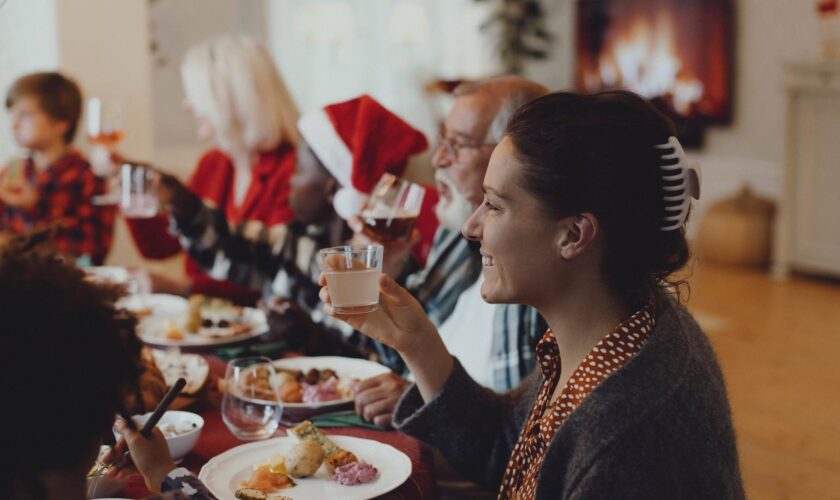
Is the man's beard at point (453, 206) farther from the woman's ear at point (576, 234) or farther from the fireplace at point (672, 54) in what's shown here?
the fireplace at point (672, 54)

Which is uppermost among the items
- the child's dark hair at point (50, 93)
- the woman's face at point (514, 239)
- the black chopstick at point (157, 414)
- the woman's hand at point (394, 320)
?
the child's dark hair at point (50, 93)

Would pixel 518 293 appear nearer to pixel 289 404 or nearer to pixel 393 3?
pixel 289 404

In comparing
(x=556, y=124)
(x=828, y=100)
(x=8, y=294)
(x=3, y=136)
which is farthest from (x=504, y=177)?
(x=828, y=100)

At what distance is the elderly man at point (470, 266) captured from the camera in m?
2.02

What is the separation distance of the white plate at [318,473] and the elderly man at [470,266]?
0.24 metres

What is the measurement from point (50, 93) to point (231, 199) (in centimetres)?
75

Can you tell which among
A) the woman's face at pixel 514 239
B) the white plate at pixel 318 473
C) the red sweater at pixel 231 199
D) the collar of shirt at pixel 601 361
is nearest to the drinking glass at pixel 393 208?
the white plate at pixel 318 473

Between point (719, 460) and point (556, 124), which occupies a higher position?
point (556, 124)

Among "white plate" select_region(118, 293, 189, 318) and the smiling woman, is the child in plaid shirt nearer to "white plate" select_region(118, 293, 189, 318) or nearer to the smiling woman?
"white plate" select_region(118, 293, 189, 318)

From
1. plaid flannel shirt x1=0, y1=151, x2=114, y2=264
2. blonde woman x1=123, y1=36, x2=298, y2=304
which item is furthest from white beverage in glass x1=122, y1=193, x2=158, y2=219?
plaid flannel shirt x1=0, y1=151, x2=114, y2=264

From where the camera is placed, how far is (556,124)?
1.33 m

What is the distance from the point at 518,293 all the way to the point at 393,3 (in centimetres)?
619

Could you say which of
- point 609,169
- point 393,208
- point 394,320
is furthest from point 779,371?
point 609,169

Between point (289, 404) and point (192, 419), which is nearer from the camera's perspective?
point (192, 419)
